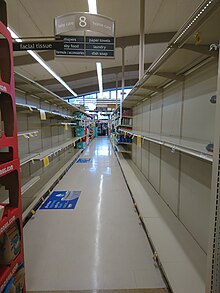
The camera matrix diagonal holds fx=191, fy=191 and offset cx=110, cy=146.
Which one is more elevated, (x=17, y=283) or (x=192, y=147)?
(x=192, y=147)

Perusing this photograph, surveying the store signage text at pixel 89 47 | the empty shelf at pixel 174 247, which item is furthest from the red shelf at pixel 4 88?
the store signage text at pixel 89 47

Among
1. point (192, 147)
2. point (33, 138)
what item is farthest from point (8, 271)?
point (33, 138)

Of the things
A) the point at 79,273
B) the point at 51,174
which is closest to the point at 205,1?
the point at 79,273

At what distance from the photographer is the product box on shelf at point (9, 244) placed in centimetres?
126

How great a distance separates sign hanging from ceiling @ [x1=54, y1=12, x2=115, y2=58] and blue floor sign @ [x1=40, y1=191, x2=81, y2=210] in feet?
8.13

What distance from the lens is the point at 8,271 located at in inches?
48.3

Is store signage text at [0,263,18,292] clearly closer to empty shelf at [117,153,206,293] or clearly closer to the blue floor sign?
empty shelf at [117,153,206,293]

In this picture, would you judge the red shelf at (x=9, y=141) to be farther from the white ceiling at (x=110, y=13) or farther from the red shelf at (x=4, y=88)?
the white ceiling at (x=110, y=13)

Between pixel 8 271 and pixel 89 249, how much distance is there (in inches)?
40.0

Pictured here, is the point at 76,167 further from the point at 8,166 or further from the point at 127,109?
the point at 8,166

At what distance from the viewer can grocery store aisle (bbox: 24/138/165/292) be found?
5.49ft

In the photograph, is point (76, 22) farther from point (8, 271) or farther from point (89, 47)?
point (8, 271)

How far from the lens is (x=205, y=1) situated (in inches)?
36.2

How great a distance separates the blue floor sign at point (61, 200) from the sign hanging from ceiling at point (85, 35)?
248 cm
